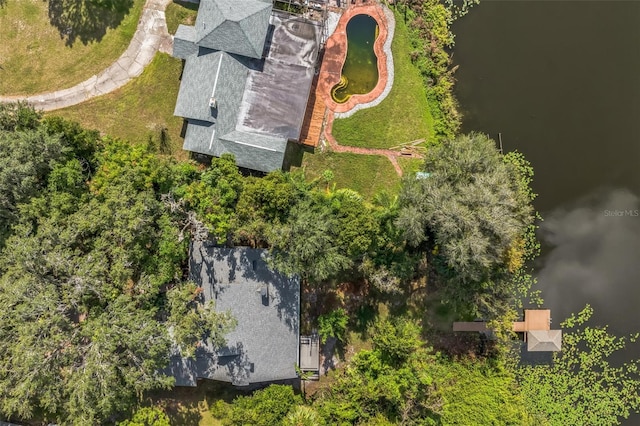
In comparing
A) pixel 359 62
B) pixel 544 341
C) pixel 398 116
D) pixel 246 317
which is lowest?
pixel 246 317

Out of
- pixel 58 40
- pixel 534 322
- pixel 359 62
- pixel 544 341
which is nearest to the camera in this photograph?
pixel 544 341

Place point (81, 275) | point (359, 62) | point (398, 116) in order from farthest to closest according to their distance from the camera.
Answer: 1. point (359, 62)
2. point (398, 116)
3. point (81, 275)

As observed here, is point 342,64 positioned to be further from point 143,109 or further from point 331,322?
point 331,322

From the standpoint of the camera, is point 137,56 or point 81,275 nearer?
point 81,275

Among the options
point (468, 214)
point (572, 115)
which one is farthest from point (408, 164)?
point (572, 115)

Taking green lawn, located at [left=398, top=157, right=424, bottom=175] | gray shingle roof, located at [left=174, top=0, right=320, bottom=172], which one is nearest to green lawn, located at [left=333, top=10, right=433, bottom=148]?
green lawn, located at [left=398, top=157, right=424, bottom=175]

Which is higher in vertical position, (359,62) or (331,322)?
(359,62)
